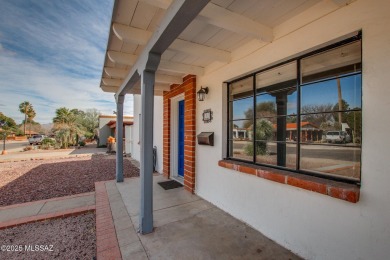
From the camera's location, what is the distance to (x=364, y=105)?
1.59 m

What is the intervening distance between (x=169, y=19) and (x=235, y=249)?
9.30 ft

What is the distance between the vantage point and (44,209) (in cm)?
354

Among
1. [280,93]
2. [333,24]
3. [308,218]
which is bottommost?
[308,218]

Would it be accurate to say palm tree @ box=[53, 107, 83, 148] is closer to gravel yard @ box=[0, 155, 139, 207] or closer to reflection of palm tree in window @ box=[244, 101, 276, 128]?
gravel yard @ box=[0, 155, 139, 207]

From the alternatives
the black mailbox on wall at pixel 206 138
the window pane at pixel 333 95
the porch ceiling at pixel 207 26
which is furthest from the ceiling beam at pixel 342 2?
the black mailbox on wall at pixel 206 138

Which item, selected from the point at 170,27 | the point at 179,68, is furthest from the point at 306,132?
the point at 179,68

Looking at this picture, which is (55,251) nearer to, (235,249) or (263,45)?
(235,249)

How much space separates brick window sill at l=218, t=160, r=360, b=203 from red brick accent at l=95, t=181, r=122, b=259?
6.87 ft

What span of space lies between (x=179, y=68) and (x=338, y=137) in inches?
113

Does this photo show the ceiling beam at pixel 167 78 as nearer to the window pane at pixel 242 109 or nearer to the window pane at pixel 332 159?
the window pane at pixel 242 109

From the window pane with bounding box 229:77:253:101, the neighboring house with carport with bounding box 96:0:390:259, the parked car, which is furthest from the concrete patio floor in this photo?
the parked car

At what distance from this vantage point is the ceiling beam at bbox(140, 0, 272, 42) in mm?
1861

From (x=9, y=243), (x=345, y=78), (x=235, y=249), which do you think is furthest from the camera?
(x=9, y=243)

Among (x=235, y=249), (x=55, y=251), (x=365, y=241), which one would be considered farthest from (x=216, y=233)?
(x=55, y=251)
